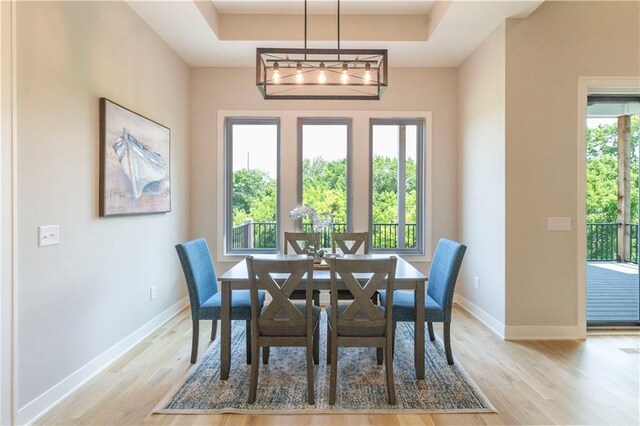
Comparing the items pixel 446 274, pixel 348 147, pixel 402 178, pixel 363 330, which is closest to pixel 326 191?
pixel 348 147

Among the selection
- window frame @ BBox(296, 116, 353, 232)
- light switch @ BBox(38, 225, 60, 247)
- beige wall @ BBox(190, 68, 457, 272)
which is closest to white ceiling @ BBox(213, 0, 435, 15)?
beige wall @ BBox(190, 68, 457, 272)

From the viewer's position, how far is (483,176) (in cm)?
363

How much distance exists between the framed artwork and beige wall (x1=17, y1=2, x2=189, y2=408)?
8 centimetres

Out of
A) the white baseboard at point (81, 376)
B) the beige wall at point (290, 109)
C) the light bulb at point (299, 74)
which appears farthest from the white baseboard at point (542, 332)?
the white baseboard at point (81, 376)

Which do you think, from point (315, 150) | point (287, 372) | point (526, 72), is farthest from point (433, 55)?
point (287, 372)

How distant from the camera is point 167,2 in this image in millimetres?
2920

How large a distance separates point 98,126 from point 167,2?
1.26m

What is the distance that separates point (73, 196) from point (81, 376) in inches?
49.5

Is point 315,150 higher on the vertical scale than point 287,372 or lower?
higher

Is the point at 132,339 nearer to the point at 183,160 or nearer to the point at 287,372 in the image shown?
the point at 287,372

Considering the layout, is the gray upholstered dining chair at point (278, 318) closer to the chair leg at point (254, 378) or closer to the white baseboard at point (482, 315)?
the chair leg at point (254, 378)

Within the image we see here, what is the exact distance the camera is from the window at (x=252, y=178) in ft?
14.5

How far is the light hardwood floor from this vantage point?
2006mm

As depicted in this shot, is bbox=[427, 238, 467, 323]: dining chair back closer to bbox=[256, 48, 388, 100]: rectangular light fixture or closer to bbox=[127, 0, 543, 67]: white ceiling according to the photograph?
bbox=[256, 48, 388, 100]: rectangular light fixture
